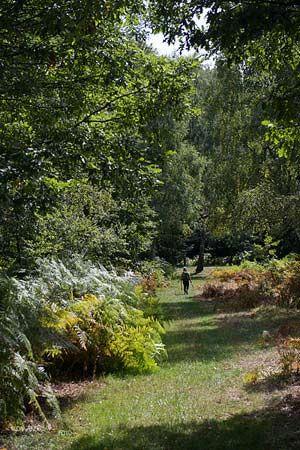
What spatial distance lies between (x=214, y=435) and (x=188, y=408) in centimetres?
121

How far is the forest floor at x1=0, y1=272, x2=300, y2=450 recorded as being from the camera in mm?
5871

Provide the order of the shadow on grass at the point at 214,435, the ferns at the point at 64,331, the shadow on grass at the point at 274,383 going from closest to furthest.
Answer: the shadow on grass at the point at 214,435
the ferns at the point at 64,331
the shadow on grass at the point at 274,383

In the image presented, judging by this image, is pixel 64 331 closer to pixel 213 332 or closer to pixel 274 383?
pixel 274 383

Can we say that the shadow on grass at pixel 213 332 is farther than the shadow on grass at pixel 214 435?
Yes

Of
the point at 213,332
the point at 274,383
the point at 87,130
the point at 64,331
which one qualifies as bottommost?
the point at 213,332

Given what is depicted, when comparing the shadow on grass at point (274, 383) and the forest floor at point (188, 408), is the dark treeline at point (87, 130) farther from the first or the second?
the shadow on grass at point (274, 383)

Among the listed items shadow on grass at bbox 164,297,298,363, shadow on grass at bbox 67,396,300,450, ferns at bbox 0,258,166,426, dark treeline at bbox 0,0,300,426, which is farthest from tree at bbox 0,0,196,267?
shadow on grass at bbox 164,297,298,363

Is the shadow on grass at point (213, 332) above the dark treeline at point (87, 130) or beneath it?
beneath

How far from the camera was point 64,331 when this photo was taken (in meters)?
8.33

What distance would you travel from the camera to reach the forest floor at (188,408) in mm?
5871

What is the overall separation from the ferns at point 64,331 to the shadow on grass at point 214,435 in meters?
0.86

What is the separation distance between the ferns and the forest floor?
41 cm

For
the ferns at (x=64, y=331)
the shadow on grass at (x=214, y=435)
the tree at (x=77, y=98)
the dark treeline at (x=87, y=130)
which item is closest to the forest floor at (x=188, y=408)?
the shadow on grass at (x=214, y=435)

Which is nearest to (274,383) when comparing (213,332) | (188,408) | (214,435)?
(188,408)
